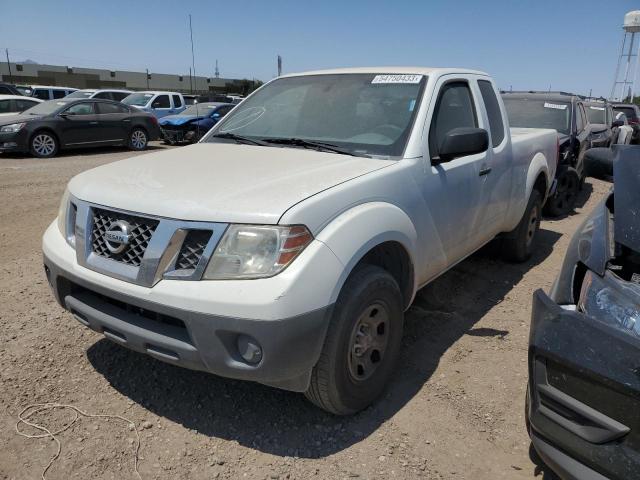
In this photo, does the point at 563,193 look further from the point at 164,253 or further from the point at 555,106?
the point at 164,253

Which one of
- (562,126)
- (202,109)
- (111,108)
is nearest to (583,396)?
(562,126)

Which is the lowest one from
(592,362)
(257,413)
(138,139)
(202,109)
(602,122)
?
(257,413)

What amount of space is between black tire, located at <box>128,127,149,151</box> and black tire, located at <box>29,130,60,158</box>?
2.10 metres

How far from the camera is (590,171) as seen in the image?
327 cm

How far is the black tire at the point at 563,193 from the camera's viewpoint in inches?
302

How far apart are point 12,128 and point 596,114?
1383cm

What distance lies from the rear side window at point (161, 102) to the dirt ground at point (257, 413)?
48.6 feet

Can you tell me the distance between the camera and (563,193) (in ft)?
25.8

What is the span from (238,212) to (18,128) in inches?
465

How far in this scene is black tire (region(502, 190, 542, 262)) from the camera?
5.10 m

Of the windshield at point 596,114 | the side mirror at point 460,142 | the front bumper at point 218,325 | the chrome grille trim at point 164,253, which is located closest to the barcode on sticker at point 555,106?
the windshield at point 596,114

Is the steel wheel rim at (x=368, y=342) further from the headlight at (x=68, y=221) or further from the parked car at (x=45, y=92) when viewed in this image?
the parked car at (x=45, y=92)

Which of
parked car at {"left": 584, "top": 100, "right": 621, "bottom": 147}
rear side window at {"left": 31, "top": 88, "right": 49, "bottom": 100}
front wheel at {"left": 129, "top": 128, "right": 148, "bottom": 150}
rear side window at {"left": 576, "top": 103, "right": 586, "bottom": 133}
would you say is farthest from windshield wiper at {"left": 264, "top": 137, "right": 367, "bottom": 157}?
rear side window at {"left": 31, "top": 88, "right": 49, "bottom": 100}

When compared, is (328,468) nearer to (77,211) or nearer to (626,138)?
(77,211)
